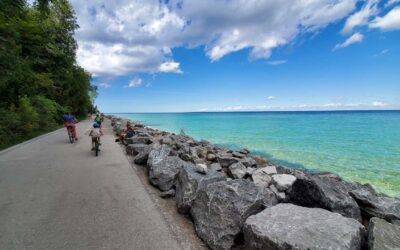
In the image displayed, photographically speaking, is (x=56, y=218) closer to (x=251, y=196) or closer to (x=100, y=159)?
(x=251, y=196)

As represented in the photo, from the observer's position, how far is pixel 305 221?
116 inches

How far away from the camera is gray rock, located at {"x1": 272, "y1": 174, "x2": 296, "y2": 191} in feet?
17.8

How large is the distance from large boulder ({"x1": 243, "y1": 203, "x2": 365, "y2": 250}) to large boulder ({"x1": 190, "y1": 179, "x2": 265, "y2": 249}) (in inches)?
13.0

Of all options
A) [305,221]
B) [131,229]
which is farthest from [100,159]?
[305,221]

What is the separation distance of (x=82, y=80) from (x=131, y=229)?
44636 millimetres

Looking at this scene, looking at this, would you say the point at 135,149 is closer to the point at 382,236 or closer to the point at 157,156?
the point at 157,156

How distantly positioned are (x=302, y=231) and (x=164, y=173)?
3.85 m

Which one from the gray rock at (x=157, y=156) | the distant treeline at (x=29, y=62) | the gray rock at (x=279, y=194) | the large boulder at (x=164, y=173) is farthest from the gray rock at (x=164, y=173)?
the distant treeline at (x=29, y=62)

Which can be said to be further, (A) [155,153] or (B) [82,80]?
(B) [82,80]

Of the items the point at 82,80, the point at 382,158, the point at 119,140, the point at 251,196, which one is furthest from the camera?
the point at 82,80

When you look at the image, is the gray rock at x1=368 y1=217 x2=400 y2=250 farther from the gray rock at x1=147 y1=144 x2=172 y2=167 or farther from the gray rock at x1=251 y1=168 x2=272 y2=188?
the gray rock at x1=147 y1=144 x2=172 y2=167

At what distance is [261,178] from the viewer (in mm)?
6258

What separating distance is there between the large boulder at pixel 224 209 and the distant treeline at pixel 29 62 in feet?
21.6

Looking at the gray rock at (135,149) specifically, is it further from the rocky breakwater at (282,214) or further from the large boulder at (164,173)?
the rocky breakwater at (282,214)
